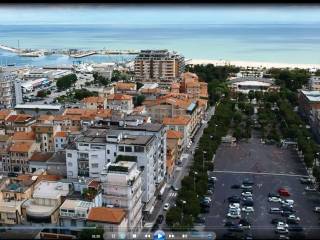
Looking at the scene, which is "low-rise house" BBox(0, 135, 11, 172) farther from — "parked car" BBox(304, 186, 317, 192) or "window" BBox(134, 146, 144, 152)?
"parked car" BBox(304, 186, 317, 192)

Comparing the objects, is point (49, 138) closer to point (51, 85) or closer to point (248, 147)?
point (248, 147)

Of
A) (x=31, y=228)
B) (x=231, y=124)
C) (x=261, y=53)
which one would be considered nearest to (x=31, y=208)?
(x=31, y=228)

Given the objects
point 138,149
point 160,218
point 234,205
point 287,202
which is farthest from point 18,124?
point 287,202

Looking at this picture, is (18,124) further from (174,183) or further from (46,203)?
(46,203)

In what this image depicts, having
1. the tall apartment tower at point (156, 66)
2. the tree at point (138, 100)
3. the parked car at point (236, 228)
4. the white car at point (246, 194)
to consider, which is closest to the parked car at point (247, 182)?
the white car at point (246, 194)

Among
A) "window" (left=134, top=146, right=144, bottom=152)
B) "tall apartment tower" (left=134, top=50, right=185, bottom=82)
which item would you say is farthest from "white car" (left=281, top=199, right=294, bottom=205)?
"tall apartment tower" (left=134, top=50, right=185, bottom=82)

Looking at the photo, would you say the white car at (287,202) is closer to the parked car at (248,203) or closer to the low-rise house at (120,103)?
the parked car at (248,203)

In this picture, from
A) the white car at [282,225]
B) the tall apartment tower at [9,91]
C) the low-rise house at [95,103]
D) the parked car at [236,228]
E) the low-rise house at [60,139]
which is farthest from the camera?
the tall apartment tower at [9,91]
